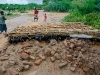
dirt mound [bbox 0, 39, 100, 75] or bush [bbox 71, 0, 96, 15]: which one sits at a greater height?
bush [bbox 71, 0, 96, 15]

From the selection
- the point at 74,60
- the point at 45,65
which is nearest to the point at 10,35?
the point at 45,65

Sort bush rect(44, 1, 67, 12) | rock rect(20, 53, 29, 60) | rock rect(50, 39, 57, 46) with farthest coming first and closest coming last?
→ bush rect(44, 1, 67, 12) → rock rect(50, 39, 57, 46) → rock rect(20, 53, 29, 60)

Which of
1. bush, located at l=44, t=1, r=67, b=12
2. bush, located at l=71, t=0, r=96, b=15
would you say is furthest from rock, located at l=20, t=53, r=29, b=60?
bush, located at l=44, t=1, r=67, b=12

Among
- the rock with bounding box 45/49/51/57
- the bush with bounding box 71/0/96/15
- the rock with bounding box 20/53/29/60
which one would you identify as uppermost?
the bush with bounding box 71/0/96/15

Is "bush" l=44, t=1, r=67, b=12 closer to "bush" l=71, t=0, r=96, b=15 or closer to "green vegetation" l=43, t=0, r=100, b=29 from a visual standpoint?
"green vegetation" l=43, t=0, r=100, b=29

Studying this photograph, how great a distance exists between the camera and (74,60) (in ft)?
19.2

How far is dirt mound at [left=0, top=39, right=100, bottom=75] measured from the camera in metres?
5.72

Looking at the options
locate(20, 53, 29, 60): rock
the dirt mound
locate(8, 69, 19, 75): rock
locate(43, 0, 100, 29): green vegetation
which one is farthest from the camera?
locate(43, 0, 100, 29): green vegetation

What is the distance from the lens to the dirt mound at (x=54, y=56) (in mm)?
5719

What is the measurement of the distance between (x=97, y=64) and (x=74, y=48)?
30.7 inches

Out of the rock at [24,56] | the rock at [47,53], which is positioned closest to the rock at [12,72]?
the rock at [24,56]

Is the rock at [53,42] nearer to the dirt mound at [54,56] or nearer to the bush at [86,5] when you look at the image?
the dirt mound at [54,56]

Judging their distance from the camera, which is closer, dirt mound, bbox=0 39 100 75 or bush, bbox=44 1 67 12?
dirt mound, bbox=0 39 100 75

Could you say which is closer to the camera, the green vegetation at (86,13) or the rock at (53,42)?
the rock at (53,42)
